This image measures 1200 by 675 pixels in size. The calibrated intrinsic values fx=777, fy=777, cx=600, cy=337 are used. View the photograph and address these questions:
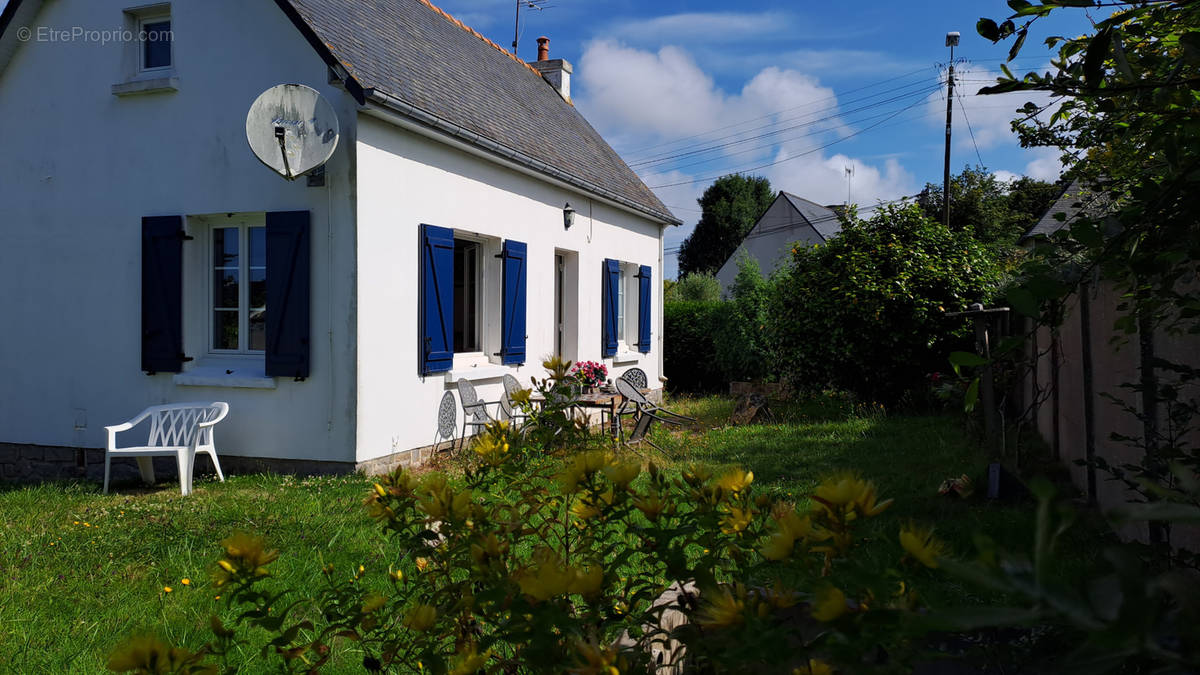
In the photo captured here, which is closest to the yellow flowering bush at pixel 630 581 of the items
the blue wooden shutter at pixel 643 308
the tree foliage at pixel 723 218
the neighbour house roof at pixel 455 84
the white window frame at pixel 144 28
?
the neighbour house roof at pixel 455 84

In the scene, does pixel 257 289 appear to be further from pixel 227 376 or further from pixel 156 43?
pixel 156 43

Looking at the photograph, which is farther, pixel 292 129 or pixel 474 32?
pixel 474 32

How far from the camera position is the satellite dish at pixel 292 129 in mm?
6895

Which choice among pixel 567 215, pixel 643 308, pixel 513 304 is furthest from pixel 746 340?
pixel 513 304

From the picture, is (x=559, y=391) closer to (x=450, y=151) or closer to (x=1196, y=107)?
(x=1196, y=107)

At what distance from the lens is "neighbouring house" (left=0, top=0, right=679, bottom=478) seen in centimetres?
721

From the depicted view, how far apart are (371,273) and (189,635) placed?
4209 mm

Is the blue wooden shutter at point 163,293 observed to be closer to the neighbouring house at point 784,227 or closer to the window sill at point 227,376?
the window sill at point 227,376

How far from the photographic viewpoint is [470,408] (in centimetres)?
866

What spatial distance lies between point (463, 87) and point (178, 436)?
5.37m

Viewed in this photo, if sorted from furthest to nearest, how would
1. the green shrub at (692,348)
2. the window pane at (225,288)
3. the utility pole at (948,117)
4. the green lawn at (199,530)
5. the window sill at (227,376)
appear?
the utility pole at (948,117) < the green shrub at (692,348) < the window pane at (225,288) < the window sill at (227,376) < the green lawn at (199,530)

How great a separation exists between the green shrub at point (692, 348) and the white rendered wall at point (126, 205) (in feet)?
35.0

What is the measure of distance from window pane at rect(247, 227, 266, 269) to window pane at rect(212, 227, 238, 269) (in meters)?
0.21

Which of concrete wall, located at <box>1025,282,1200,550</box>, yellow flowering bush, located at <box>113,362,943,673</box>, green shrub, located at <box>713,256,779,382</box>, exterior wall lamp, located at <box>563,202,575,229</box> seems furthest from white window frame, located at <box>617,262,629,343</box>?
yellow flowering bush, located at <box>113,362,943,673</box>
